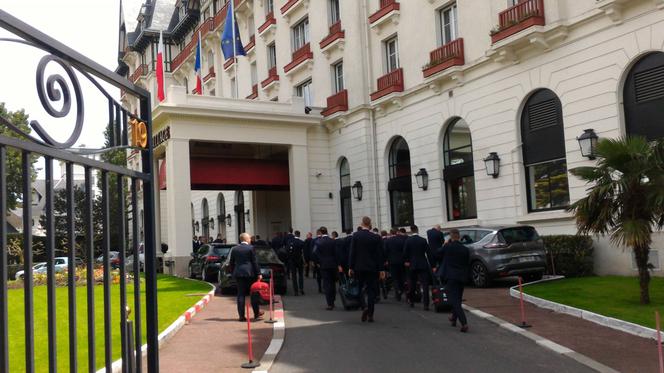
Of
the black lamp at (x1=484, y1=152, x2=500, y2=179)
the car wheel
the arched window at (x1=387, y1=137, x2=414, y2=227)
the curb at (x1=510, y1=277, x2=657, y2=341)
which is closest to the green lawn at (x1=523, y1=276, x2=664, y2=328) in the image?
the curb at (x1=510, y1=277, x2=657, y2=341)

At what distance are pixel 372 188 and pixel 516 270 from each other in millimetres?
11588

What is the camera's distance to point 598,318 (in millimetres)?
10875

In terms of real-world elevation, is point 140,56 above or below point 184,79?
above

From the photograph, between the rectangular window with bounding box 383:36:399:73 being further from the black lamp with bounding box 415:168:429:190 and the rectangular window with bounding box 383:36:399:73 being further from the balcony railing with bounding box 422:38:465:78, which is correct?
the black lamp with bounding box 415:168:429:190

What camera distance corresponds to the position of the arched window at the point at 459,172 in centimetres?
2209

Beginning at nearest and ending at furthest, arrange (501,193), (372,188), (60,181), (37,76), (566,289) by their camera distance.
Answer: (37,76), (60,181), (566,289), (501,193), (372,188)

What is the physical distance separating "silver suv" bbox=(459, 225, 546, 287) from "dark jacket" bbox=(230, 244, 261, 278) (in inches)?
262

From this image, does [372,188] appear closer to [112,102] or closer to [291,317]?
[291,317]

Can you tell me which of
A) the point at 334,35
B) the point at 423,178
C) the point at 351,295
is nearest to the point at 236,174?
the point at 334,35

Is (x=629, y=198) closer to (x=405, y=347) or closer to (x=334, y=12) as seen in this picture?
(x=405, y=347)

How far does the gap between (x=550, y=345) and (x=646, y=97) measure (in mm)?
9549

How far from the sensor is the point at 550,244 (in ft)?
57.7

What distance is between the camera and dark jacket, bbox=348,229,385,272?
39.1 feet

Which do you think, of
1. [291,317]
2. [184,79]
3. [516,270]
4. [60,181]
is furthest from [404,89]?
[184,79]
